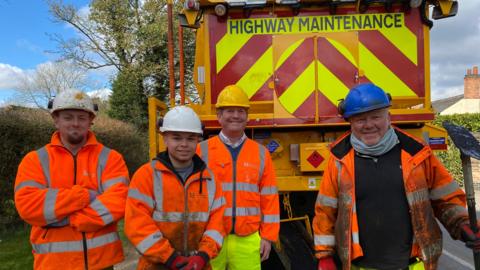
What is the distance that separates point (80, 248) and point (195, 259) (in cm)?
69

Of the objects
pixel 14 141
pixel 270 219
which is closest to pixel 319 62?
pixel 270 219

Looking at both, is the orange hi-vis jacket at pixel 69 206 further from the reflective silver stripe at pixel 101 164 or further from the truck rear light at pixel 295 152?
the truck rear light at pixel 295 152

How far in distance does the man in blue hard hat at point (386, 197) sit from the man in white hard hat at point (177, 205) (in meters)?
0.72

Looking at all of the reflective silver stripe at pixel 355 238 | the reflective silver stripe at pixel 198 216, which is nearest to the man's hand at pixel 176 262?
the reflective silver stripe at pixel 198 216

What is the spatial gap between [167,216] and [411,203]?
4.41 feet

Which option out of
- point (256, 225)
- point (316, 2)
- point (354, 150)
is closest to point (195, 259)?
point (256, 225)

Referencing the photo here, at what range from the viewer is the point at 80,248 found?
7.63ft

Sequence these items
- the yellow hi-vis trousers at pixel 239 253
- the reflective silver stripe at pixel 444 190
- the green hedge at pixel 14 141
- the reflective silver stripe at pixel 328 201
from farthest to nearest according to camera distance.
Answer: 1. the green hedge at pixel 14 141
2. the yellow hi-vis trousers at pixel 239 253
3. the reflective silver stripe at pixel 328 201
4. the reflective silver stripe at pixel 444 190

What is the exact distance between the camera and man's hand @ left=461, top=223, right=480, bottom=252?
2062 millimetres

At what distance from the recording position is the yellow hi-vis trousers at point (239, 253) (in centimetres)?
264

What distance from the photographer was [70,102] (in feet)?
7.95

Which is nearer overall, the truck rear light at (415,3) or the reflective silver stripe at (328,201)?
the reflective silver stripe at (328,201)

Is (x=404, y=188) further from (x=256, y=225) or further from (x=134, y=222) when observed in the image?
(x=134, y=222)

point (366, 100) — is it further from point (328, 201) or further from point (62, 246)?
point (62, 246)
